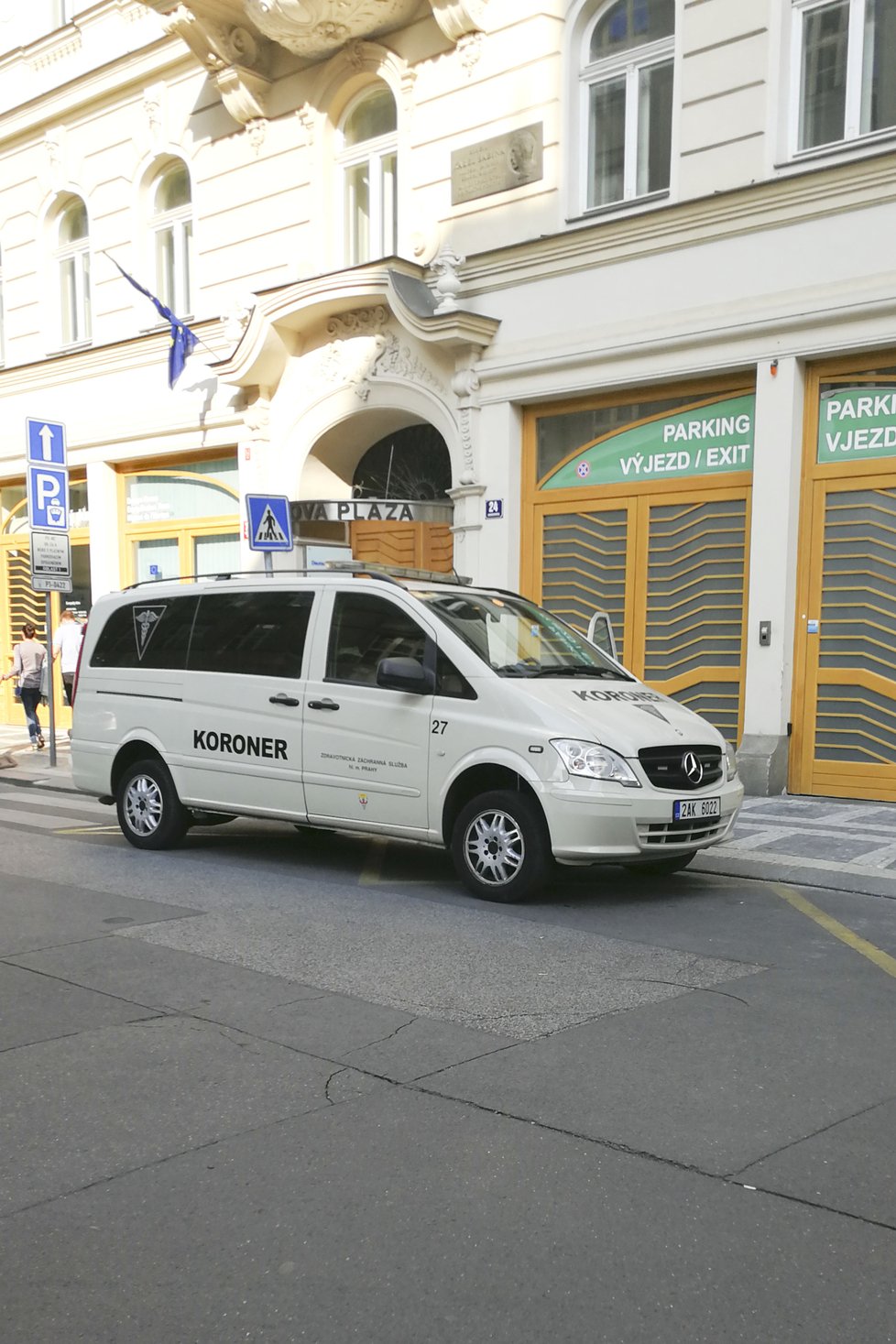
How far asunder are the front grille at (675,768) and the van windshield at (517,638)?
940 millimetres

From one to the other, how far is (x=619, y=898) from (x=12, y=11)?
63.6ft

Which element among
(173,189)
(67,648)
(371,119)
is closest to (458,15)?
(371,119)

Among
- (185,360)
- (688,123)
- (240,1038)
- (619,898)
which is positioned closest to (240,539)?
(185,360)

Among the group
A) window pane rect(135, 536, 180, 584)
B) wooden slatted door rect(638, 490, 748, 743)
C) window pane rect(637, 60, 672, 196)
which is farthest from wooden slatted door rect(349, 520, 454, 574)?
window pane rect(637, 60, 672, 196)

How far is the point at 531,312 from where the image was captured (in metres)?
13.5

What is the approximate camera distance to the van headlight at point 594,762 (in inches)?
282

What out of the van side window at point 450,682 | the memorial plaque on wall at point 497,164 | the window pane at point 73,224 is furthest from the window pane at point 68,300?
the van side window at point 450,682

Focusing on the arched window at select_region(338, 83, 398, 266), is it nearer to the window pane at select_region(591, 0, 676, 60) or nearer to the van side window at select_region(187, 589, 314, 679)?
the window pane at select_region(591, 0, 676, 60)

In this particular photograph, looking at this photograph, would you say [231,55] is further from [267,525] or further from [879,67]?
[879,67]

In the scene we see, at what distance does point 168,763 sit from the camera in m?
9.29

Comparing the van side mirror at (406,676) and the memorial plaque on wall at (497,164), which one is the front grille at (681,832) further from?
the memorial plaque on wall at (497,164)

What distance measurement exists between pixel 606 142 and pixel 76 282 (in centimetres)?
1043

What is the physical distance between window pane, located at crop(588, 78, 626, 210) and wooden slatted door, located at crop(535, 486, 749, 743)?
3.27 metres

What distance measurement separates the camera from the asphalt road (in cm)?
291
